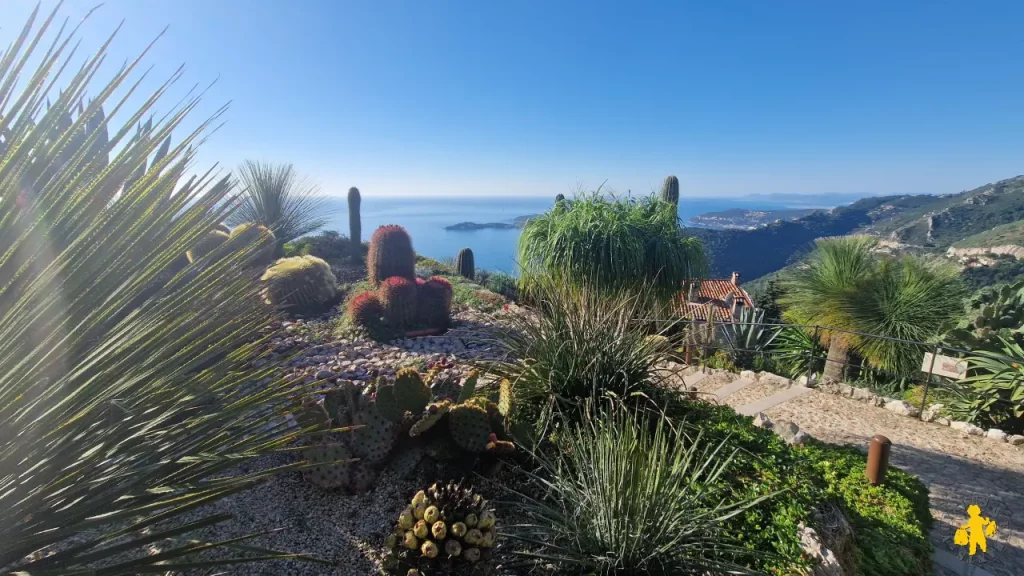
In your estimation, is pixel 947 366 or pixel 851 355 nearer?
pixel 947 366

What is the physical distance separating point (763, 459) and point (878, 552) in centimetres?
64

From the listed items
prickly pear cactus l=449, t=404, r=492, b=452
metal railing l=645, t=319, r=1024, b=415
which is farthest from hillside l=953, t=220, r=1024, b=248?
prickly pear cactus l=449, t=404, r=492, b=452

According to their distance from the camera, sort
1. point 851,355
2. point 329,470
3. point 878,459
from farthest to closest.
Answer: point 851,355, point 878,459, point 329,470

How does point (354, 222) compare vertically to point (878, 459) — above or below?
above

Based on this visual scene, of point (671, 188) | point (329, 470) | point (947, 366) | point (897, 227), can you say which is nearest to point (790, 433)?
point (947, 366)

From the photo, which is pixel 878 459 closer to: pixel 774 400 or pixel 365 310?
pixel 774 400

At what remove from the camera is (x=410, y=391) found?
2768mm

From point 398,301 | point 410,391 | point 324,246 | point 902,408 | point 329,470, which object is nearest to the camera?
point 329,470

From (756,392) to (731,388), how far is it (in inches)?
10.7

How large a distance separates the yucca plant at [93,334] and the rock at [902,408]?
20.6ft

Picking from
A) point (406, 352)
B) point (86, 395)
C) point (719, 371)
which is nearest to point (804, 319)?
point (719, 371)

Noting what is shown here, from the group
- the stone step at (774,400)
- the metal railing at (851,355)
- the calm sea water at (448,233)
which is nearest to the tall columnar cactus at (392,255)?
the calm sea water at (448,233)

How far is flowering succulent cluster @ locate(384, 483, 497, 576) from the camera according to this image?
1.87 metres

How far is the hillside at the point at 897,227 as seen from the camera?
2792 cm
